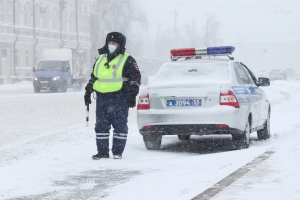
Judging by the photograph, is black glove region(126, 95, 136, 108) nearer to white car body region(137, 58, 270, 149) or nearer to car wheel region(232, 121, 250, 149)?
white car body region(137, 58, 270, 149)

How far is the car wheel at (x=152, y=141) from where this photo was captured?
1112 centimetres

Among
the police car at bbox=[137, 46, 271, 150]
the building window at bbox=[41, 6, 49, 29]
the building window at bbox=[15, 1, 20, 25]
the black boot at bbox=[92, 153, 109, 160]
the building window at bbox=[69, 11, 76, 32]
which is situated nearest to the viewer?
the black boot at bbox=[92, 153, 109, 160]

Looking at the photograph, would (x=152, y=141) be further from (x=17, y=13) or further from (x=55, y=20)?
(x=55, y=20)

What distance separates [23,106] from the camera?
25.2 meters

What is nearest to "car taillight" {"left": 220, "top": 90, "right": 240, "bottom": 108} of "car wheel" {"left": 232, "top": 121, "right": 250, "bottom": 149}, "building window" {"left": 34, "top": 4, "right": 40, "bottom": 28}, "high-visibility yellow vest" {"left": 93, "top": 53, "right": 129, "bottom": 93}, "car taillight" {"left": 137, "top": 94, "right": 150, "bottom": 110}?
"car wheel" {"left": 232, "top": 121, "right": 250, "bottom": 149}

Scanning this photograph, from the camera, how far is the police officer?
9.63m

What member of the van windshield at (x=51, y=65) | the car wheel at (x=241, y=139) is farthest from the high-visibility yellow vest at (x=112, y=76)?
the van windshield at (x=51, y=65)

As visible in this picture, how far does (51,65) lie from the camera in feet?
136

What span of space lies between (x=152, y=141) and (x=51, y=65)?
30823 mm

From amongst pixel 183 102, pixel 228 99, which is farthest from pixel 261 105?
pixel 183 102

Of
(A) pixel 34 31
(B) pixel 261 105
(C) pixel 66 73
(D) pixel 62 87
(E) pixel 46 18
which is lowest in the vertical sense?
(D) pixel 62 87

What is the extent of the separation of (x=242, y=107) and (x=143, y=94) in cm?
149

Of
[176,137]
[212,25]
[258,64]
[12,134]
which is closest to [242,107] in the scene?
[176,137]

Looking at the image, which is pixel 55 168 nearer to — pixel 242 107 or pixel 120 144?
pixel 120 144
